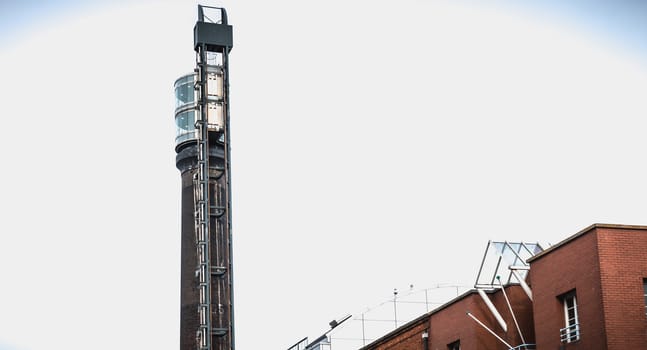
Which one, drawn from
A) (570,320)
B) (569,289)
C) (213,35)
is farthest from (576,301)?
(213,35)

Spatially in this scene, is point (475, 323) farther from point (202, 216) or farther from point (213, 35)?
point (213, 35)

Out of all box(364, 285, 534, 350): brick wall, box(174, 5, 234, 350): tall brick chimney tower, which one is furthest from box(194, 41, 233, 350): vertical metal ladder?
box(364, 285, 534, 350): brick wall

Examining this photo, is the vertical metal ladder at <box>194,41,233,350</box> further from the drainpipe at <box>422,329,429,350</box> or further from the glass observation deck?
the drainpipe at <box>422,329,429,350</box>

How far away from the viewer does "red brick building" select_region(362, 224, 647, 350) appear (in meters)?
34.7

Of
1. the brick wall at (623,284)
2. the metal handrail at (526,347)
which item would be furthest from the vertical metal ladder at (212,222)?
the brick wall at (623,284)

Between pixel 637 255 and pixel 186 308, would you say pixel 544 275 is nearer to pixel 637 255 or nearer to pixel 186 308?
pixel 637 255

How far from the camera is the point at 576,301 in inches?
1458

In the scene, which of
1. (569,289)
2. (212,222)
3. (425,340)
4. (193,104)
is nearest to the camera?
(569,289)

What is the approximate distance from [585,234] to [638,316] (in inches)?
127

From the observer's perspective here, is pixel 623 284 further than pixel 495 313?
No

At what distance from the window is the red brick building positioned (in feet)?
0.11

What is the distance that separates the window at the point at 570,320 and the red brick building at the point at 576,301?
3 centimetres

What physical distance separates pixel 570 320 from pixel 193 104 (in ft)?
118

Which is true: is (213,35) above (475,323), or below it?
above
